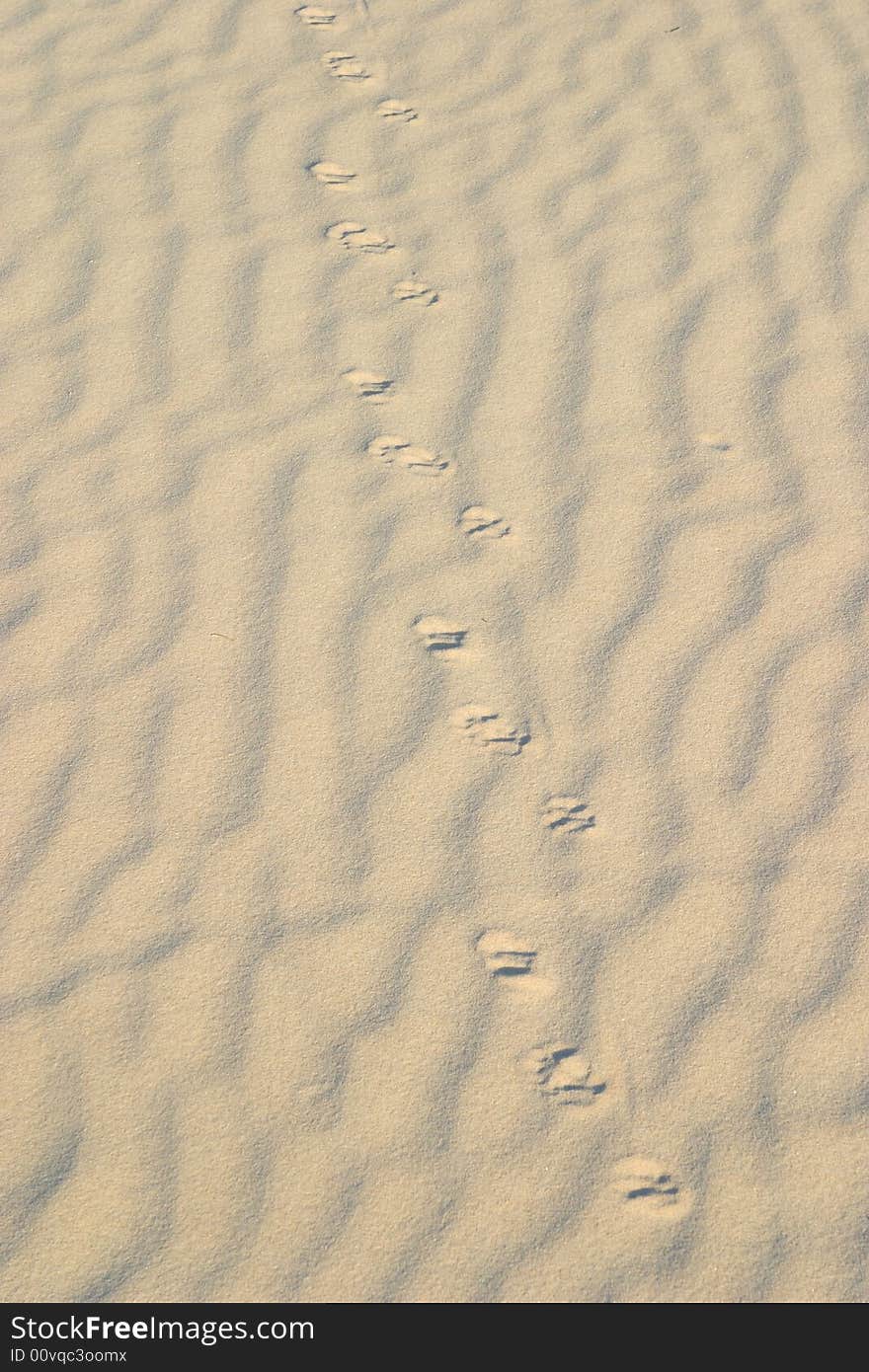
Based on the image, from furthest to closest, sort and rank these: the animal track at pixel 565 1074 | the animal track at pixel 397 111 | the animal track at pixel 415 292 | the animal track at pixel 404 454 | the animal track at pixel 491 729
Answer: the animal track at pixel 397 111
the animal track at pixel 415 292
the animal track at pixel 404 454
the animal track at pixel 491 729
the animal track at pixel 565 1074

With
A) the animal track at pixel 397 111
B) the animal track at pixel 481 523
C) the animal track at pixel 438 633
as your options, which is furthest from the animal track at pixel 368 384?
the animal track at pixel 397 111

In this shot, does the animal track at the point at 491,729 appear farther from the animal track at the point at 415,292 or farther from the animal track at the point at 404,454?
the animal track at the point at 415,292

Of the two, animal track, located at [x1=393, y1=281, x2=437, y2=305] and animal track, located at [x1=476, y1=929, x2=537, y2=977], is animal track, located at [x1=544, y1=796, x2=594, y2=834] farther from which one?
animal track, located at [x1=393, y1=281, x2=437, y2=305]

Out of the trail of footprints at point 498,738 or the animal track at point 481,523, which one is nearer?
the trail of footprints at point 498,738

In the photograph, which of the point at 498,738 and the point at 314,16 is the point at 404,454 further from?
the point at 314,16

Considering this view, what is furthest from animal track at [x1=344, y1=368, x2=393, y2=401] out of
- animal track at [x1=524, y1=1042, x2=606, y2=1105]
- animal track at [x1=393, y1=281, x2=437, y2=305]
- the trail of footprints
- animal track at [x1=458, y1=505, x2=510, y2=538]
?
animal track at [x1=524, y1=1042, x2=606, y2=1105]

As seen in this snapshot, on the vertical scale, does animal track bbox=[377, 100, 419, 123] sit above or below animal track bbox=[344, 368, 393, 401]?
above
